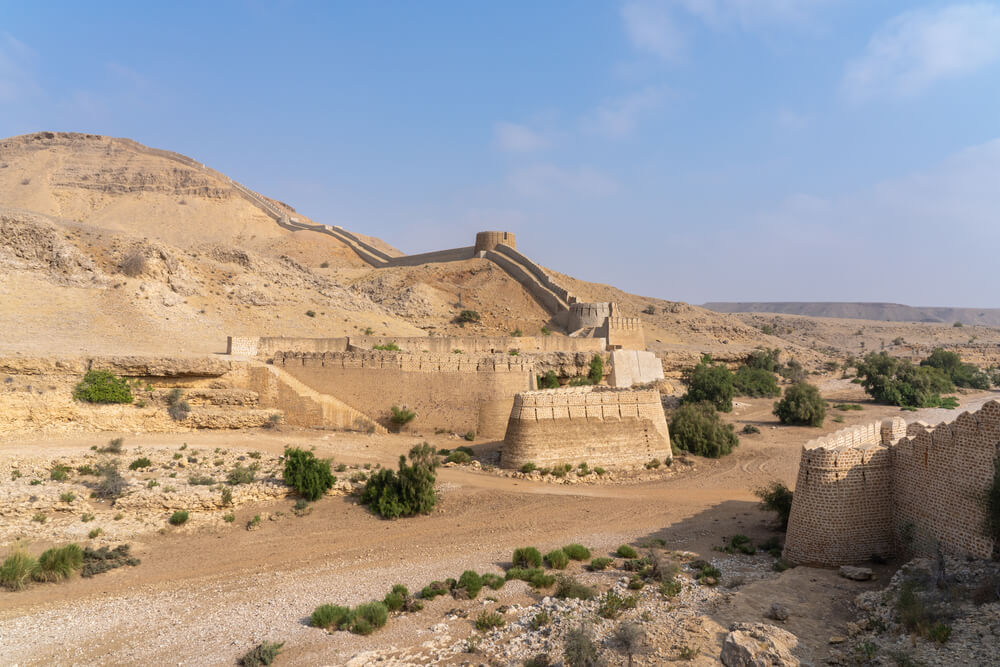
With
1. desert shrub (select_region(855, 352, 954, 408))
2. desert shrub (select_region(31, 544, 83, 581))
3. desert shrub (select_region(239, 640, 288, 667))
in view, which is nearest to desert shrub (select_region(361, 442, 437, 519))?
desert shrub (select_region(31, 544, 83, 581))

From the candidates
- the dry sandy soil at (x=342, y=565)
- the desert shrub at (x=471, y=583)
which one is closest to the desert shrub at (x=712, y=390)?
the dry sandy soil at (x=342, y=565)

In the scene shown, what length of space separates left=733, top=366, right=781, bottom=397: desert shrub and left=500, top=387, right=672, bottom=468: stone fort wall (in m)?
16.6

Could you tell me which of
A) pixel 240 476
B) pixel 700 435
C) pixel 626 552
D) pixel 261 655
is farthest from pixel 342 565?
pixel 700 435

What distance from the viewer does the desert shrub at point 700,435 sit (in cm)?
1950

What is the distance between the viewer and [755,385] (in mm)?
32531

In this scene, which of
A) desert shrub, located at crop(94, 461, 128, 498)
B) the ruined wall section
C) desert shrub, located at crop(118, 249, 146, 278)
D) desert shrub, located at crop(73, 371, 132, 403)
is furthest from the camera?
desert shrub, located at crop(118, 249, 146, 278)

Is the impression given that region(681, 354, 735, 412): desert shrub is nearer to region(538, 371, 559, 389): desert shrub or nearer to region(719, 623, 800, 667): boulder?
region(538, 371, 559, 389): desert shrub

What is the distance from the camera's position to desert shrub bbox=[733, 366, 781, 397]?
106 ft

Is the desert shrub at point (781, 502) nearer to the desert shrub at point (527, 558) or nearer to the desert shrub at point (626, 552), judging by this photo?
the desert shrub at point (626, 552)

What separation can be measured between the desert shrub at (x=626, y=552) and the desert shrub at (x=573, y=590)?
5.41 feet

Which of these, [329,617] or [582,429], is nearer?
[329,617]

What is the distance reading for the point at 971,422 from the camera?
336 inches

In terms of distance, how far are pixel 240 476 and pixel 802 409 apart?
21.3m

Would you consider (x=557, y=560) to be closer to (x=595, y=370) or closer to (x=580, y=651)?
(x=580, y=651)
